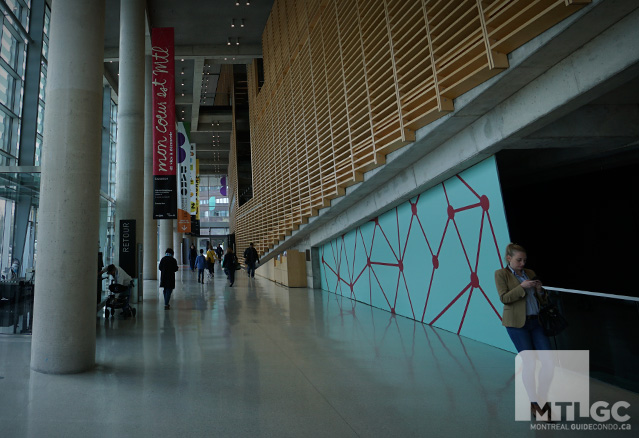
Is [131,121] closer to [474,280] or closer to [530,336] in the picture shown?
[474,280]

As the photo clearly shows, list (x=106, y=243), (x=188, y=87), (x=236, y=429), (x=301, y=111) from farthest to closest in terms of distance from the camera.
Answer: (x=188, y=87)
(x=301, y=111)
(x=106, y=243)
(x=236, y=429)

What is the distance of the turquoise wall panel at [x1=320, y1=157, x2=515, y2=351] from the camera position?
505 centimetres

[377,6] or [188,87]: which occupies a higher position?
[188,87]

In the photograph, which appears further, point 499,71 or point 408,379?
point 499,71

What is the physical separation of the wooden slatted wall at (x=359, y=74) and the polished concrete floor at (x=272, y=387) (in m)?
3.07

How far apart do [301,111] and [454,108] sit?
22.2ft

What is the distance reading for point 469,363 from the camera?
13.8 feet

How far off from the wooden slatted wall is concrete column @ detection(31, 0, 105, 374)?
404cm

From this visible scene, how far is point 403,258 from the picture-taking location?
23.8 ft

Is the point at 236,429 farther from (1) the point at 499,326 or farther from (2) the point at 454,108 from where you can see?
(2) the point at 454,108

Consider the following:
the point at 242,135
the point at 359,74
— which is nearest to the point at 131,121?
the point at 359,74

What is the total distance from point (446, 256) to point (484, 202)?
3.75 feet

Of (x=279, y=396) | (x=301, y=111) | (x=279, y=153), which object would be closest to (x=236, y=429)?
(x=279, y=396)

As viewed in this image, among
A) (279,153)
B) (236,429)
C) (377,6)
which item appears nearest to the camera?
(236,429)
